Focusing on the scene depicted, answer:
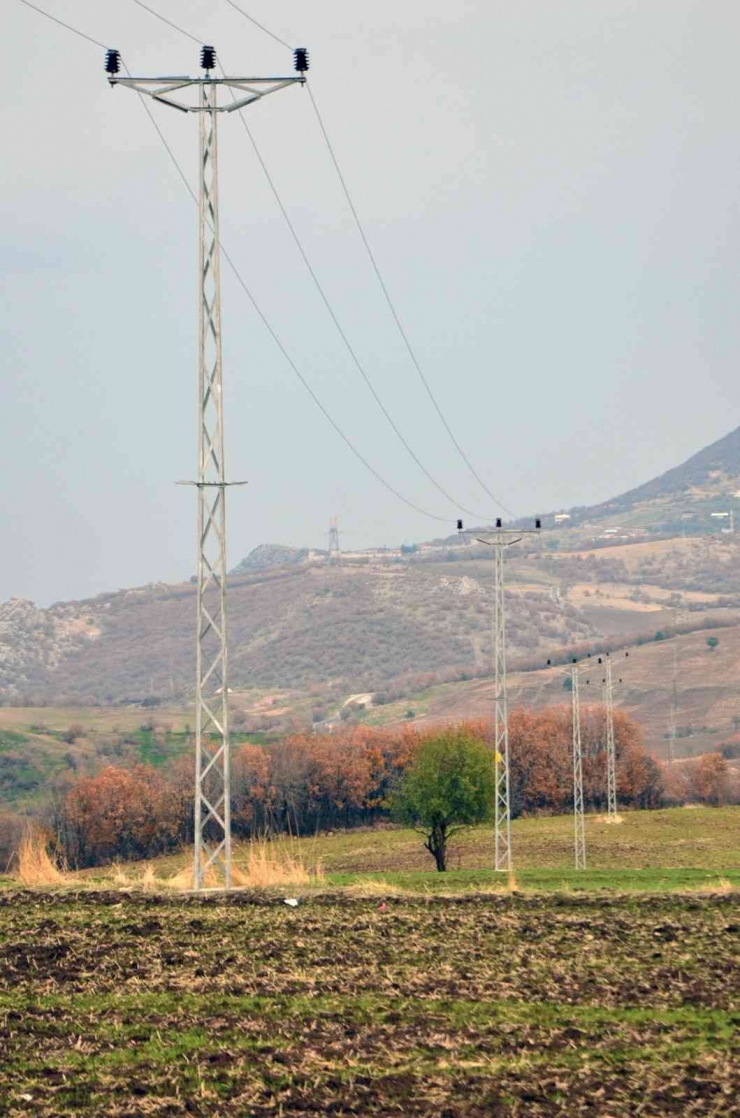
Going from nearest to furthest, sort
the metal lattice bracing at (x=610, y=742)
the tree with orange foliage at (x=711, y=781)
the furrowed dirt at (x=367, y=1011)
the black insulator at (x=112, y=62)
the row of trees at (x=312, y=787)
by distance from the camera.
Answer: the furrowed dirt at (x=367, y=1011) < the black insulator at (x=112, y=62) < the metal lattice bracing at (x=610, y=742) < the row of trees at (x=312, y=787) < the tree with orange foliage at (x=711, y=781)

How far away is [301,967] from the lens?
24359mm

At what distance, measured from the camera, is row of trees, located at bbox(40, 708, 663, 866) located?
118562 millimetres

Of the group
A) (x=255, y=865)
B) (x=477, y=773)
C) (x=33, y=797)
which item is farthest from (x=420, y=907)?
(x=33, y=797)

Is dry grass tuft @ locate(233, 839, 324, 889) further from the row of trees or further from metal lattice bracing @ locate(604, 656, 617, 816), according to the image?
the row of trees

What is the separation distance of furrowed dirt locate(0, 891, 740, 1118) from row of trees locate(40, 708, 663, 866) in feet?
270

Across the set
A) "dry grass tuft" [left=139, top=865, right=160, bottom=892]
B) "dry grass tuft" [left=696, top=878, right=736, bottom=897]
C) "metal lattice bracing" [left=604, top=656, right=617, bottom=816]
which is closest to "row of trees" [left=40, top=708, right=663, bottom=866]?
"metal lattice bracing" [left=604, top=656, right=617, bottom=816]

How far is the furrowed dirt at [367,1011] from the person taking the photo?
55.2ft

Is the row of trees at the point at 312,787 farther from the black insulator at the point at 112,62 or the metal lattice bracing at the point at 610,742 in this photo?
the black insulator at the point at 112,62

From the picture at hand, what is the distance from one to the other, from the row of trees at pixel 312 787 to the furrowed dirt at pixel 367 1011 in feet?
270

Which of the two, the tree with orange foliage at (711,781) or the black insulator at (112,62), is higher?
the black insulator at (112,62)

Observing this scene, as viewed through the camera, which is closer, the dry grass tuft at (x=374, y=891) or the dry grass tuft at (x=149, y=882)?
the dry grass tuft at (x=374, y=891)

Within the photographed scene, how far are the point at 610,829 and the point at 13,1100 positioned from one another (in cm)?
8136

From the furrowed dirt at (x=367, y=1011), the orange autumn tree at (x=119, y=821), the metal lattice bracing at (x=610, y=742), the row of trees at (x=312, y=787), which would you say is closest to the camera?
the furrowed dirt at (x=367, y=1011)

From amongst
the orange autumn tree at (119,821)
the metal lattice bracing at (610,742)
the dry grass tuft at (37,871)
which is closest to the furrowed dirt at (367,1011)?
the dry grass tuft at (37,871)
